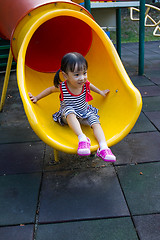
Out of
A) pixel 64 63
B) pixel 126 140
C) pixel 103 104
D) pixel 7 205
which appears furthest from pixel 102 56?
pixel 7 205

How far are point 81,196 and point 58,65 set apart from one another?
1484mm

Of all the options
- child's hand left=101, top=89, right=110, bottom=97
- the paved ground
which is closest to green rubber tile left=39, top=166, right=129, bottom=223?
the paved ground

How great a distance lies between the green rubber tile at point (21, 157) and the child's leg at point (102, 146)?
0.54 metres

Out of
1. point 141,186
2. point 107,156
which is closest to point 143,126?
point 141,186

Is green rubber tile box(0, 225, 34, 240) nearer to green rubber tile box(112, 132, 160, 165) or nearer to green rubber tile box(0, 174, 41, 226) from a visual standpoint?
green rubber tile box(0, 174, 41, 226)

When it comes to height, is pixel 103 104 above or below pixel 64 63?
below

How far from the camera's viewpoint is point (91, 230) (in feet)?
4.69

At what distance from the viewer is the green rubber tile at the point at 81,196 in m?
1.56

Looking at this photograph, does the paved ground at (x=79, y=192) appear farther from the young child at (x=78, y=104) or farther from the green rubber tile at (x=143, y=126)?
the young child at (x=78, y=104)

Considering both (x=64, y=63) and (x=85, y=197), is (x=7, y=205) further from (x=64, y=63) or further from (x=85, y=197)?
(x=64, y=63)

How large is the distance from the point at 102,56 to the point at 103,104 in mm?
492

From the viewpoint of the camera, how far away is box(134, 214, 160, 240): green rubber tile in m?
1.37

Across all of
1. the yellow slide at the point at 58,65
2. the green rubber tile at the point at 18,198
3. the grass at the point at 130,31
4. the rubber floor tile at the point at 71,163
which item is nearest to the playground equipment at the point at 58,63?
the yellow slide at the point at 58,65

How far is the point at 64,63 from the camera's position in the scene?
1.92 m
